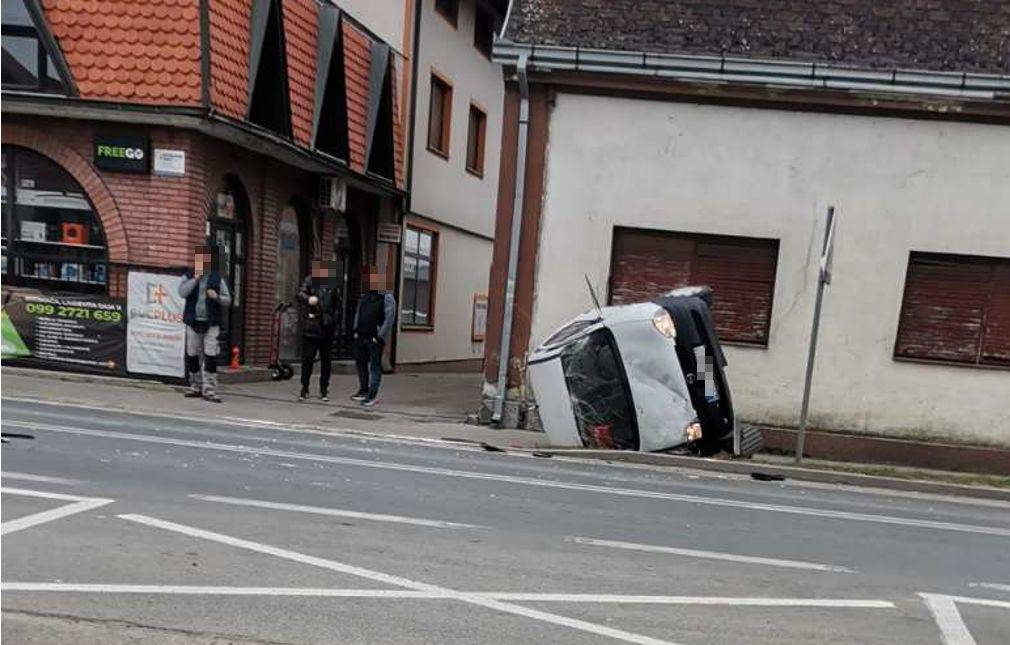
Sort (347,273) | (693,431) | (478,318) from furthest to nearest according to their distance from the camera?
(478,318), (347,273), (693,431)

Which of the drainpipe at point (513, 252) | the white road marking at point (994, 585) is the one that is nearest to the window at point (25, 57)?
the drainpipe at point (513, 252)

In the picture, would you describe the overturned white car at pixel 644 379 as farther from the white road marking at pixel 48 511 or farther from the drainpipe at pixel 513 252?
the white road marking at pixel 48 511

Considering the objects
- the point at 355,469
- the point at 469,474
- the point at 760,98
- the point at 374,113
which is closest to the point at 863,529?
the point at 469,474

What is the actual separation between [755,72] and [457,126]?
9.64 metres

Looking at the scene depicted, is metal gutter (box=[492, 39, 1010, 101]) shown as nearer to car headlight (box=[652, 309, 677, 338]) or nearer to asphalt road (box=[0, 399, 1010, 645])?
car headlight (box=[652, 309, 677, 338])

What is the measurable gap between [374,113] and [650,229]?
670 centimetres

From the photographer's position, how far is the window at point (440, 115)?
57.9ft

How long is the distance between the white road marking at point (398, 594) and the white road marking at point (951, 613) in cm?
25

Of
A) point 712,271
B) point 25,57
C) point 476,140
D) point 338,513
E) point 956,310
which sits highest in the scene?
point 476,140

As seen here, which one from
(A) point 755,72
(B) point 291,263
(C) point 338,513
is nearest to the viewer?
(C) point 338,513

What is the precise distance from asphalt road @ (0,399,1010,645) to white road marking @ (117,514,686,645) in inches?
0.6

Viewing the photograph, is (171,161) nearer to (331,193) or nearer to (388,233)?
(331,193)

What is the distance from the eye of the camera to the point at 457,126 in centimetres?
1862

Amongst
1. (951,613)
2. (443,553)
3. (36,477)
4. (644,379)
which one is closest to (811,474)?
(644,379)
